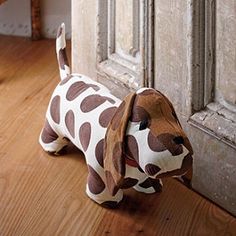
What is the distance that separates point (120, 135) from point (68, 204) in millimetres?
239

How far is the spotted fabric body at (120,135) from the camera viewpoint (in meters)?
1.10

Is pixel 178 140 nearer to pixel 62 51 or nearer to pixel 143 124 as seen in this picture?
pixel 143 124

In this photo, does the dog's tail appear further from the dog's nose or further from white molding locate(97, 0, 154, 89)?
the dog's nose

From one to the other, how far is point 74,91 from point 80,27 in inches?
12.6

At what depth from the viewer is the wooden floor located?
1.22 m

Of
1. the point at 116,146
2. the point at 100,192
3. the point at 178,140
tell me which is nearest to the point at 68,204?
the point at 100,192

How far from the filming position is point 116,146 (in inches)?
45.3

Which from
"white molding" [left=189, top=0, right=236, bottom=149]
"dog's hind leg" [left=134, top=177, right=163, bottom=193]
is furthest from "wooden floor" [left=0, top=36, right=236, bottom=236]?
"white molding" [left=189, top=0, right=236, bottom=149]

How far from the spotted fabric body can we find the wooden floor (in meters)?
0.04

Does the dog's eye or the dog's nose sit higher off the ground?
the dog's eye

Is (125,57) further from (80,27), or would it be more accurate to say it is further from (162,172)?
(162,172)

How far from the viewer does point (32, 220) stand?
4.08ft

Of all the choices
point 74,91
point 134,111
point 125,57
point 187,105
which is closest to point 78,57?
point 125,57

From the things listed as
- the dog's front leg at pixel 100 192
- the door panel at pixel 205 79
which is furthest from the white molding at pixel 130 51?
the dog's front leg at pixel 100 192
